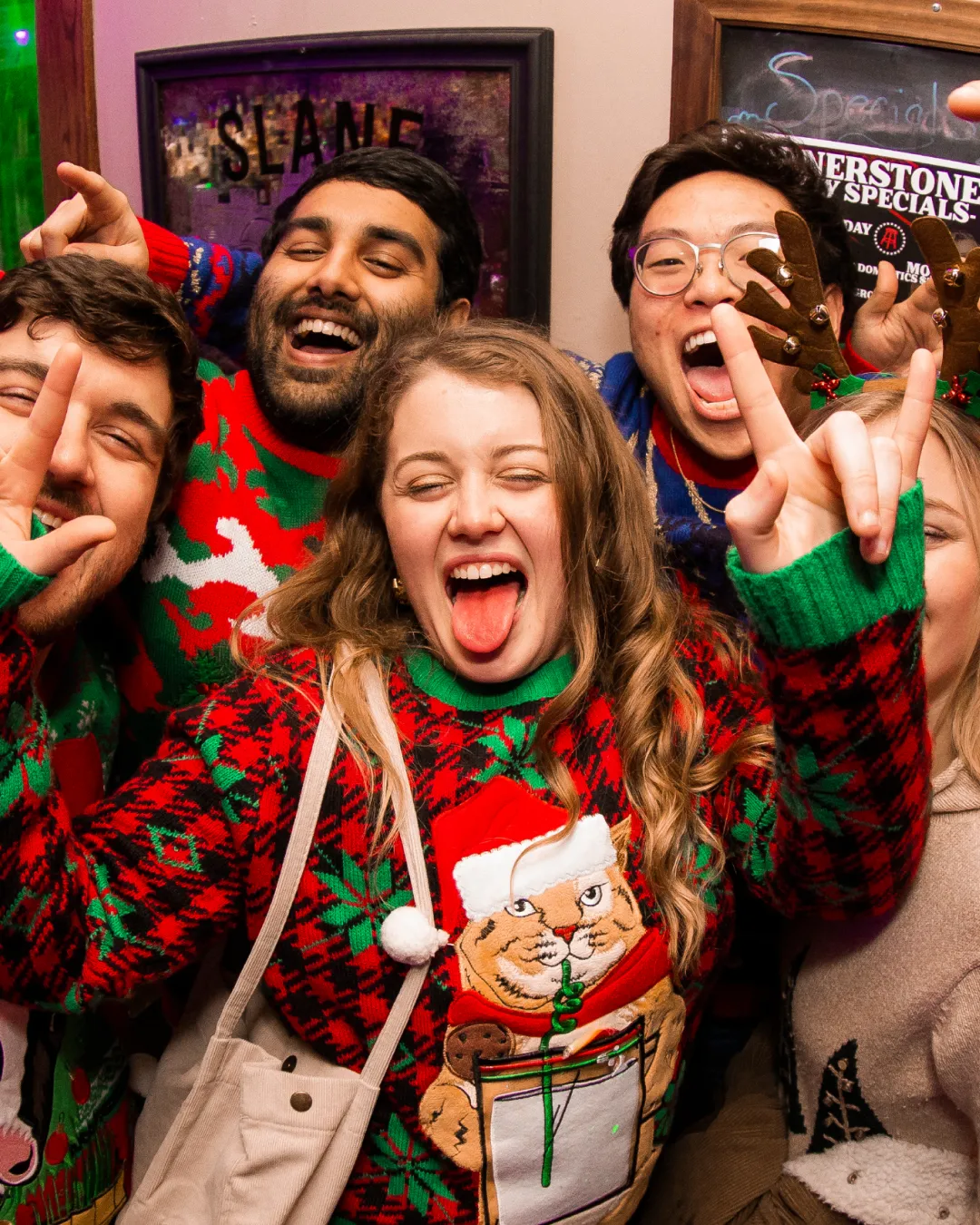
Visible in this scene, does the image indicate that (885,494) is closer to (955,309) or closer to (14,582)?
(955,309)

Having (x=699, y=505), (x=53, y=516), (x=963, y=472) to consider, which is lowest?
(x=699, y=505)

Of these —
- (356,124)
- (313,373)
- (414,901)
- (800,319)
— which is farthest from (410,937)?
(356,124)

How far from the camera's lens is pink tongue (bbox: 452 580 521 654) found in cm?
152

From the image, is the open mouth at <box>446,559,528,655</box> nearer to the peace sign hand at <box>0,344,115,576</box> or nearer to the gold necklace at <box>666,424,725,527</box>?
the peace sign hand at <box>0,344,115,576</box>

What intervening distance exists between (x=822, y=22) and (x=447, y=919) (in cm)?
180

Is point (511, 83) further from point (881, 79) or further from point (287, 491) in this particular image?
point (287, 491)

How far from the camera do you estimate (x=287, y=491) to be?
2.15 meters

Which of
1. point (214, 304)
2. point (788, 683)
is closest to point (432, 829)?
point (788, 683)

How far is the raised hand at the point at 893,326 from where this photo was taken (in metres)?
2.01

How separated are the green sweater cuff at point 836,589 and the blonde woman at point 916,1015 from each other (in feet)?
0.87

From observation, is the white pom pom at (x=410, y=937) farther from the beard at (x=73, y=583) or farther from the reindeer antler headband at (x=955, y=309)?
the reindeer antler headband at (x=955, y=309)

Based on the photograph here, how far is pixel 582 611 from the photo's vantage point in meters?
1.59

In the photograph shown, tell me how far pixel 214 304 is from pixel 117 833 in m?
1.36

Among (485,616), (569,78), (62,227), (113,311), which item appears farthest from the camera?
(569,78)
